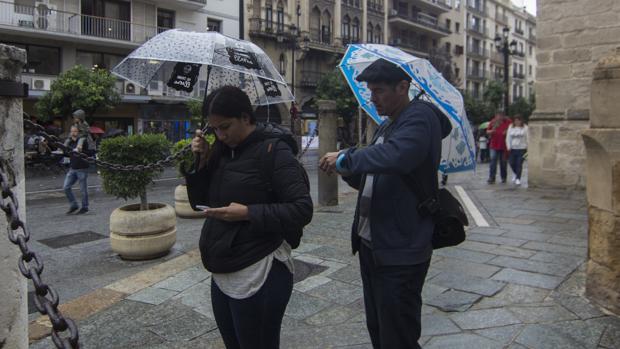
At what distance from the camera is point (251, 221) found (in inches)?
85.2

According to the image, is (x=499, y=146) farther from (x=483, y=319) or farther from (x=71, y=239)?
(x=71, y=239)

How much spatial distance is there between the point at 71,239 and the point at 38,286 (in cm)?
598

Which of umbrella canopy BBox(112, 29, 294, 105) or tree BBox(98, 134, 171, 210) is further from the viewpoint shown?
tree BBox(98, 134, 171, 210)

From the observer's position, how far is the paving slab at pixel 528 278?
14.3 feet

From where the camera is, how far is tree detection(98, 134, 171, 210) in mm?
6039

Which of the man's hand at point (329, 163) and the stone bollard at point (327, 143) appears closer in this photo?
the man's hand at point (329, 163)

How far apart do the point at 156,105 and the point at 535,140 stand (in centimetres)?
2245

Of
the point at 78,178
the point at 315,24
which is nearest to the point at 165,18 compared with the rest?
the point at 315,24

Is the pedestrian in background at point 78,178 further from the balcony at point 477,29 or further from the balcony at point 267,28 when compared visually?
the balcony at point 477,29

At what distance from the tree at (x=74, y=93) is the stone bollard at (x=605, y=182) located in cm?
2022

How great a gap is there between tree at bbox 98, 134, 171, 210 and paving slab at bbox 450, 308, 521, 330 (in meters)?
3.90

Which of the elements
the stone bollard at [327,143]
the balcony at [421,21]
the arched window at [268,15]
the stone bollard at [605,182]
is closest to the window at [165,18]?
the arched window at [268,15]

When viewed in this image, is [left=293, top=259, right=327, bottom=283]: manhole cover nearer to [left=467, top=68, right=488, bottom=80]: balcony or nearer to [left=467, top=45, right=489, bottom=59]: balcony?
[left=467, top=68, right=488, bottom=80]: balcony

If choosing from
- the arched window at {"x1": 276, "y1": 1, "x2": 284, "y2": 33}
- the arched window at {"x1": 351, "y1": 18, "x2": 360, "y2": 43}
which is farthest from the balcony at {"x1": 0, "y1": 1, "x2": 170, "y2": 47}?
the arched window at {"x1": 351, "y1": 18, "x2": 360, "y2": 43}
